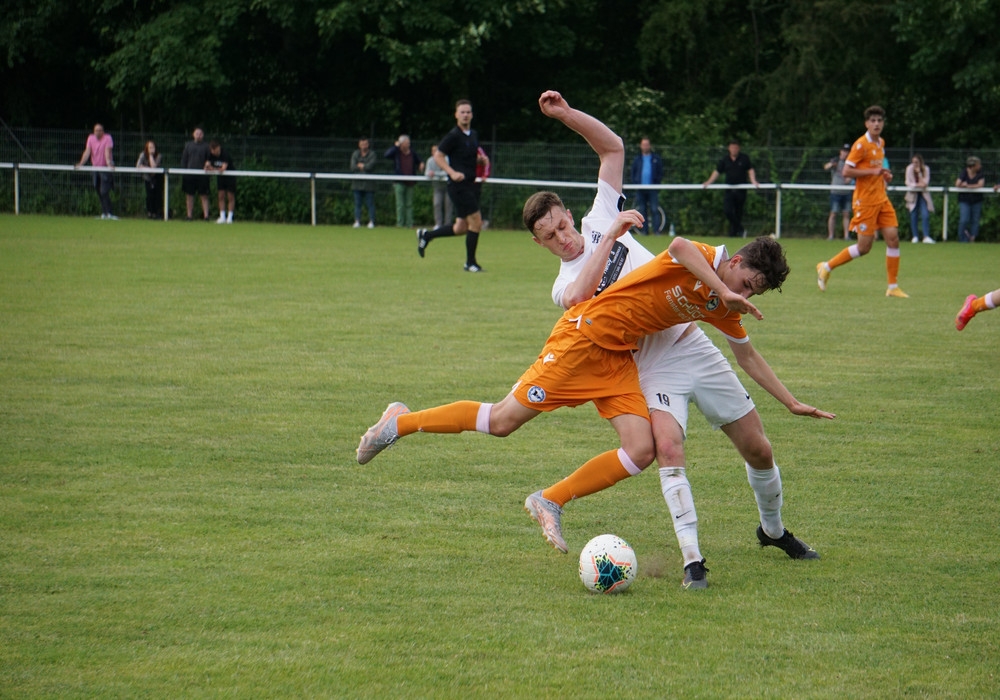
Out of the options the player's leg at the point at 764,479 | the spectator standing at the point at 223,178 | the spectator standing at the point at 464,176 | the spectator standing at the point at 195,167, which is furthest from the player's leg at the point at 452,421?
the spectator standing at the point at 195,167

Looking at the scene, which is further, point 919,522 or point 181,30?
point 181,30

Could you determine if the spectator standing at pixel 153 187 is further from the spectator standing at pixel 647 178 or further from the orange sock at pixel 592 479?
the orange sock at pixel 592 479

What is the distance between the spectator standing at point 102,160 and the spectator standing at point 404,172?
248 inches

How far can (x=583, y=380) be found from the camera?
15.6 feet

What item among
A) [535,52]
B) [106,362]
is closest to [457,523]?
[106,362]

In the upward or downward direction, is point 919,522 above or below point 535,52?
below

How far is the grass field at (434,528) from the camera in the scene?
12.0 ft

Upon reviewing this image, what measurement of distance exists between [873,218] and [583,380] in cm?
966

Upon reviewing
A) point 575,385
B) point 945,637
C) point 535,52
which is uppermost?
point 535,52

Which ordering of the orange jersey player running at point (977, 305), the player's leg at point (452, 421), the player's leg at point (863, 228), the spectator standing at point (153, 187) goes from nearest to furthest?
the player's leg at point (452, 421) < the orange jersey player running at point (977, 305) < the player's leg at point (863, 228) < the spectator standing at point (153, 187)

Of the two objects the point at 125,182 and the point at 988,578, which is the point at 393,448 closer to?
the point at 988,578

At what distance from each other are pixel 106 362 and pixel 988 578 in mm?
6559

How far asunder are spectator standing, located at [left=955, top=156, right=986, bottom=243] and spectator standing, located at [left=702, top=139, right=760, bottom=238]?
3938 mm

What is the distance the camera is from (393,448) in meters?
6.69
